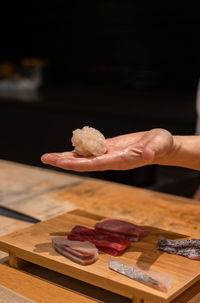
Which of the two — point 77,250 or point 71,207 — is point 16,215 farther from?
point 77,250

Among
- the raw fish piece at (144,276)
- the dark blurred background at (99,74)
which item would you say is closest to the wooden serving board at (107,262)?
the raw fish piece at (144,276)

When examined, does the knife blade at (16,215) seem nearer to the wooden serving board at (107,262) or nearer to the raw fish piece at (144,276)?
the wooden serving board at (107,262)

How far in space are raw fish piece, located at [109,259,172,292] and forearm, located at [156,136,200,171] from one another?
0.36m

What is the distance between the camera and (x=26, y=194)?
183 centimetres

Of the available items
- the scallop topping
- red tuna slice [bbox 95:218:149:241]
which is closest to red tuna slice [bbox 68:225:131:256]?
red tuna slice [bbox 95:218:149:241]

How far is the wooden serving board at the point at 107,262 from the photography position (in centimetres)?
97

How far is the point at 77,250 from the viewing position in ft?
3.53

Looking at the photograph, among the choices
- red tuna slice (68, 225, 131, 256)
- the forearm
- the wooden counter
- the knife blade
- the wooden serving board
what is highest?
the forearm

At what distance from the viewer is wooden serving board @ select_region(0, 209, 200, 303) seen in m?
0.97

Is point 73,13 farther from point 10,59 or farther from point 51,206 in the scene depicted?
point 51,206

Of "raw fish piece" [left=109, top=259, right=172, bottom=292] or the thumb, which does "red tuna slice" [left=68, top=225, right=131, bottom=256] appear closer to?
"raw fish piece" [left=109, top=259, right=172, bottom=292]

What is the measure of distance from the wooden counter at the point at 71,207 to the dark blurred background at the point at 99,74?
2.69 ft

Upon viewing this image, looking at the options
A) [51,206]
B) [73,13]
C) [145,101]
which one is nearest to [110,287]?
[51,206]

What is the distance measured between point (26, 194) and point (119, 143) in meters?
0.67
